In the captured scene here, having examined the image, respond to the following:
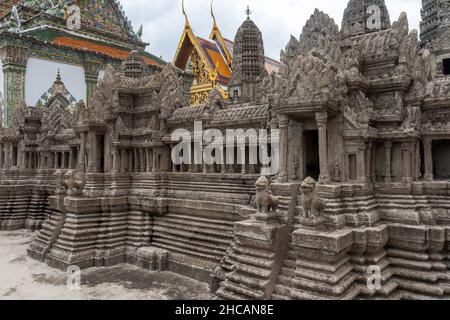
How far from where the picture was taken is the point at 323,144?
8.86 metres

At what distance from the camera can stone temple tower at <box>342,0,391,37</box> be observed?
10.4 m

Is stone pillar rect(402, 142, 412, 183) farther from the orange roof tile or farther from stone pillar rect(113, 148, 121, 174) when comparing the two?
the orange roof tile

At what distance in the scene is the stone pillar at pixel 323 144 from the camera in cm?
871

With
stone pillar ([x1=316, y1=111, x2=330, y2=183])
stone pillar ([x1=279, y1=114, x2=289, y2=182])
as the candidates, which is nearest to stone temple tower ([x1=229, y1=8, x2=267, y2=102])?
stone pillar ([x1=279, y1=114, x2=289, y2=182])

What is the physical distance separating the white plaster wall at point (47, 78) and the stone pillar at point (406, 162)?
2592cm

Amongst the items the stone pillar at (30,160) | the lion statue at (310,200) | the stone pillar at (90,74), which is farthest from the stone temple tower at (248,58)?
the lion statue at (310,200)

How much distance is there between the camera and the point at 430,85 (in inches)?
375

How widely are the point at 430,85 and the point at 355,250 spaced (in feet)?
16.3

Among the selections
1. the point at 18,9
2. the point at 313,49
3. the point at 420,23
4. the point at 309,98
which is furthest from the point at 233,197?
the point at 18,9

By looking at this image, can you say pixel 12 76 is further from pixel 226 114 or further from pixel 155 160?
pixel 226 114

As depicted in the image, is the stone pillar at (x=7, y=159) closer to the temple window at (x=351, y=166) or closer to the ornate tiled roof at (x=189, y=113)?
the ornate tiled roof at (x=189, y=113)

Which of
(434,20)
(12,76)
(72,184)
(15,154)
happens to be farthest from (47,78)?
(434,20)

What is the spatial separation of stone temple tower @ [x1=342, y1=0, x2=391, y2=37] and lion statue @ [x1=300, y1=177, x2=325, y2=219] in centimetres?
511
